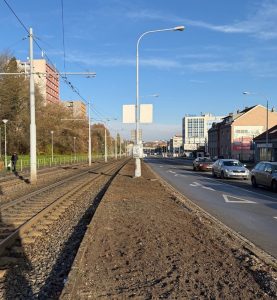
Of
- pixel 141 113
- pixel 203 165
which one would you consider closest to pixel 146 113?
pixel 141 113

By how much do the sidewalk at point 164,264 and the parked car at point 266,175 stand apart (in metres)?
11.6

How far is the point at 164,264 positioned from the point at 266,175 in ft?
56.8

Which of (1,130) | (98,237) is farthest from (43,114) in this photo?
(98,237)

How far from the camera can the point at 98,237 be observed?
909 cm

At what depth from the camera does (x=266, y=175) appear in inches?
913

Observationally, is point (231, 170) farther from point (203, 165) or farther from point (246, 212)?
point (246, 212)

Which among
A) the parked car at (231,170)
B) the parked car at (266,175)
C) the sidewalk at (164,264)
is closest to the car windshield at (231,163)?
the parked car at (231,170)

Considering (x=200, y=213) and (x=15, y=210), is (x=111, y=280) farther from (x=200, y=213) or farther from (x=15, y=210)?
(x=15, y=210)

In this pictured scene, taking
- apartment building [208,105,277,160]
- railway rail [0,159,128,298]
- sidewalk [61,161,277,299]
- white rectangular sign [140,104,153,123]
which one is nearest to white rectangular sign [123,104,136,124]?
white rectangular sign [140,104,153,123]

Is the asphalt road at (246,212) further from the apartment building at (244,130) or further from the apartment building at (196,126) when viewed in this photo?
the apartment building at (196,126)

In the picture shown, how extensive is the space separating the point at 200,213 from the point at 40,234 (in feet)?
16.6

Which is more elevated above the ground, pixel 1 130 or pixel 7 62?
pixel 7 62

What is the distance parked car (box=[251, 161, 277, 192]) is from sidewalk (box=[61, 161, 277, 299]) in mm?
11633

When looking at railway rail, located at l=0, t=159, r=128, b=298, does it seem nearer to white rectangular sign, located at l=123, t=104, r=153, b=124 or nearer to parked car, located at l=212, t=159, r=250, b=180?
white rectangular sign, located at l=123, t=104, r=153, b=124
